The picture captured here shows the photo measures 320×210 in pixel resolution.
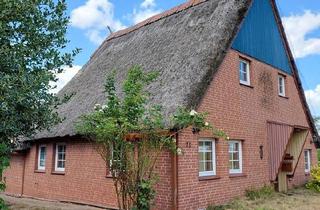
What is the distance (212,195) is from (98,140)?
13.7ft

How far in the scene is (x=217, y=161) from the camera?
37.6 ft

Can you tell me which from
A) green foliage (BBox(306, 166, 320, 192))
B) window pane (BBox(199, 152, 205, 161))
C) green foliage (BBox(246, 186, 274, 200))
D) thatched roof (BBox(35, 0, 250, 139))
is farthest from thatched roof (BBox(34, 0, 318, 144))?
green foliage (BBox(306, 166, 320, 192))

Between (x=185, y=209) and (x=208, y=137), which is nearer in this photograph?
(x=185, y=209)

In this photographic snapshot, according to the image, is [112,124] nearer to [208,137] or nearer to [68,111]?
[208,137]

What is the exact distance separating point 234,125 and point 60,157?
707 centimetres

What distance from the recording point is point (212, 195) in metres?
11.0

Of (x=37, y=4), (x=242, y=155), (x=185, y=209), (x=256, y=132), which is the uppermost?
(x=37, y=4)

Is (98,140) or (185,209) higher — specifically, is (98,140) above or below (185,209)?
above

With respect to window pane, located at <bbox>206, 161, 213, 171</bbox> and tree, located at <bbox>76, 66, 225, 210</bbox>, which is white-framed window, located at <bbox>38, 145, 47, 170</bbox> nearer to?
tree, located at <bbox>76, 66, 225, 210</bbox>

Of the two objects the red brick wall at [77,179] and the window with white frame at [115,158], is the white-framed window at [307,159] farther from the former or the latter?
the window with white frame at [115,158]

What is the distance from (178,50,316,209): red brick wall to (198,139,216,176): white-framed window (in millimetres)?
160

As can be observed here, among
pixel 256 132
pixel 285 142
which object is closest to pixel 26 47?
pixel 256 132

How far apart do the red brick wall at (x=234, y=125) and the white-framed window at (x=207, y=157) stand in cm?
16

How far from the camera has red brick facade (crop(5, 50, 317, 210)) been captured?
401 inches
